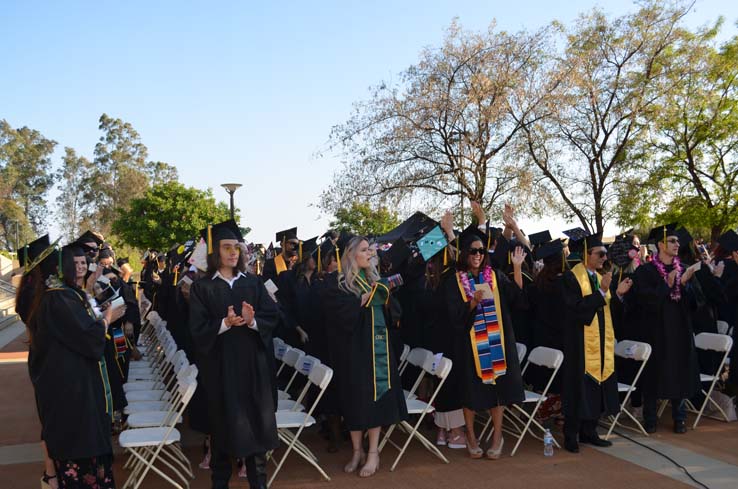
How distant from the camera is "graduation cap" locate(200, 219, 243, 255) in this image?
5039 mm

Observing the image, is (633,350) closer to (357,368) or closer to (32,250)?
(357,368)

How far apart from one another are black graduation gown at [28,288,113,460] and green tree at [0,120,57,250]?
60849 millimetres

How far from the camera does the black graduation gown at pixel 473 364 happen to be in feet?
19.7

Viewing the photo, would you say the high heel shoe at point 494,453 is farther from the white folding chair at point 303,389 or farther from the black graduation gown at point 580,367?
the white folding chair at point 303,389

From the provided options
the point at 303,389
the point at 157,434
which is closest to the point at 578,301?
the point at 303,389

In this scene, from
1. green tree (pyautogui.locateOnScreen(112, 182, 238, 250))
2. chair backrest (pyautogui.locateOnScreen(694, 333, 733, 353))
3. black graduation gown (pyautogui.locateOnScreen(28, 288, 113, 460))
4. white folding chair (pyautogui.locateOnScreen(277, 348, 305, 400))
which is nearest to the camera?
black graduation gown (pyautogui.locateOnScreen(28, 288, 113, 460))

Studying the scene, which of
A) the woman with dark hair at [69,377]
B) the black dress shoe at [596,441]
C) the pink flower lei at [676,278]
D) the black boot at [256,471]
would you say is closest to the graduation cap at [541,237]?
the pink flower lei at [676,278]

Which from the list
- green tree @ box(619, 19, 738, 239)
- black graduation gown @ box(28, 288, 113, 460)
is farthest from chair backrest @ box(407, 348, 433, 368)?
green tree @ box(619, 19, 738, 239)

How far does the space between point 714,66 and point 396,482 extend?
67.2 ft

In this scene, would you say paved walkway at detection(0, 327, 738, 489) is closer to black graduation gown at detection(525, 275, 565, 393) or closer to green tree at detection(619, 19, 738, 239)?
black graduation gown at detection(525, 275, 565, 393)

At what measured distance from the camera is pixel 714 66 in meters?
20.9

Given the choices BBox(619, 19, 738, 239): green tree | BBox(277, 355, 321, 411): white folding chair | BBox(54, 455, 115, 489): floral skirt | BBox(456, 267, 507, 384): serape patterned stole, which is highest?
BBox(619, 19, 738, 239): green tree

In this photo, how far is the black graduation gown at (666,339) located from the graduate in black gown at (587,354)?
80 centimetres

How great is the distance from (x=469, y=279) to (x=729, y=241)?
11.4 ft
